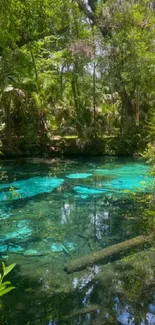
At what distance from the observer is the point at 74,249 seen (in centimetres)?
525

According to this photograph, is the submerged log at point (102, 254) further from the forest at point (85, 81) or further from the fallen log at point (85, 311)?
the forest at point (85, 81)

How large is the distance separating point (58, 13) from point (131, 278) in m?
14.8

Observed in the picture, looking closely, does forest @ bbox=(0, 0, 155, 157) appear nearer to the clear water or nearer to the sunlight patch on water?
the sunlight patch on water

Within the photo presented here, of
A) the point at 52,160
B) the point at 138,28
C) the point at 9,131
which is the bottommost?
the point at 52,160

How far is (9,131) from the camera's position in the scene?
51.9 feet

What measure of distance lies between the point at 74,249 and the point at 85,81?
12.7m

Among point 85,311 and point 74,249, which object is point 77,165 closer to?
point 74,249

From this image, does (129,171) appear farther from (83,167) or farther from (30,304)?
(30,304)

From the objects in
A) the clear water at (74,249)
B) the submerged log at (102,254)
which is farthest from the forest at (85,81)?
the submerged log at (102,254)

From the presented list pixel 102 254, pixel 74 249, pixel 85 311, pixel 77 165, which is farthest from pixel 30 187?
pixel 85 311

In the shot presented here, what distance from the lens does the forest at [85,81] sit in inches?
605

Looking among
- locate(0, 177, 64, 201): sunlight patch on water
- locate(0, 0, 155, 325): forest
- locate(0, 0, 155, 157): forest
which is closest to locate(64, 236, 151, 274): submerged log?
locate(0, 0, 155, 325): forest

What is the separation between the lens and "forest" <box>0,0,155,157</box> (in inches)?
605

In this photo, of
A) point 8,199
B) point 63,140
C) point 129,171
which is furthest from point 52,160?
point 8,199
